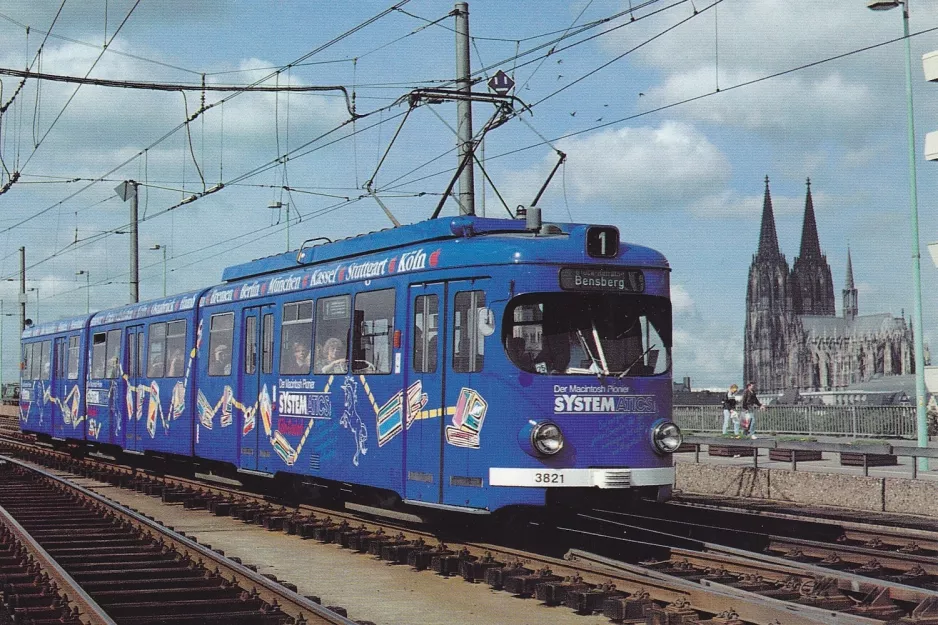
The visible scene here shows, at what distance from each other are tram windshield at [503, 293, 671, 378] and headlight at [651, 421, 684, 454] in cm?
52

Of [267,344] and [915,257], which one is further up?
[915,257]

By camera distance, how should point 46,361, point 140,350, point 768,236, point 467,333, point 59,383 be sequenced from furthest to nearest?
point 768,236, point 46,361, point 59,383, point 140,350, point 467,333

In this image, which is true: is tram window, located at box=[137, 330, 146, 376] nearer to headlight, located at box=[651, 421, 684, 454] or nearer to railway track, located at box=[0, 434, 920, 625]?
railway track, located at box=[0, 434, 920, 625]

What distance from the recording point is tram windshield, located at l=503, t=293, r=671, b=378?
12.0 meters

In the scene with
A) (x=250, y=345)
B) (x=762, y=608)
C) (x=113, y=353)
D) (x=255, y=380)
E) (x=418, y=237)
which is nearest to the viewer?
(x=762, y=608)

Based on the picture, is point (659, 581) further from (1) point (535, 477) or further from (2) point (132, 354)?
(2) point (132, 354)

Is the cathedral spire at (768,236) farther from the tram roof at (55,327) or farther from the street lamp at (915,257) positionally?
the street lamp at (915,257)

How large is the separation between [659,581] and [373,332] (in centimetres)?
527

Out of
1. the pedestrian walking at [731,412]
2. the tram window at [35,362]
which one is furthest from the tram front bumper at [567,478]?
the tram window at [35,362]

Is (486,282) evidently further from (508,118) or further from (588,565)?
(508,118)

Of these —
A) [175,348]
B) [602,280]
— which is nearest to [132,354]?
[175,348]

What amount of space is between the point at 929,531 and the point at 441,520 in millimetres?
5340

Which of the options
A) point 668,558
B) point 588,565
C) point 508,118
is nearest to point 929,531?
point 668,558

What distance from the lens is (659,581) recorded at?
9.70 m
